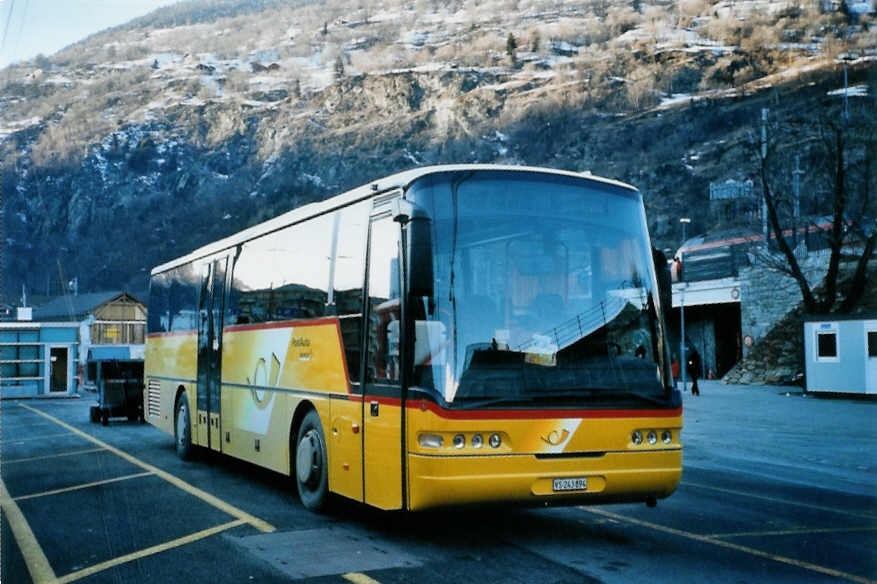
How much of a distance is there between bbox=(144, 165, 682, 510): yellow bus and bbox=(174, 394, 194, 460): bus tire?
5701 millimetres

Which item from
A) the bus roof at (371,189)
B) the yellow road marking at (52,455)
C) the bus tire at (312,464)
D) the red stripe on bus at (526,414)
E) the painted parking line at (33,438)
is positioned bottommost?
the painted parking line at (33,438)

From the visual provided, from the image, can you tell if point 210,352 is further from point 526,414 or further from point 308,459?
point 526,414

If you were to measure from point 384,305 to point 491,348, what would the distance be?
114cm

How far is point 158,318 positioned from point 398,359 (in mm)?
11280

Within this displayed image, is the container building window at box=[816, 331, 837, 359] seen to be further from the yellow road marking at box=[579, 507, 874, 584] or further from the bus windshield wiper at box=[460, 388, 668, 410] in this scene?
the bus windshield wiper at box=[460, 388, 668, 410]

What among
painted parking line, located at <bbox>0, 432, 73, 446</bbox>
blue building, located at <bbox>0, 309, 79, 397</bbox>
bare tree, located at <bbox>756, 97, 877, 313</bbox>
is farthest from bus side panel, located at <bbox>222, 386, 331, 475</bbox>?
blue building, located at <bbox>0, 309, 79, 397</bbox>

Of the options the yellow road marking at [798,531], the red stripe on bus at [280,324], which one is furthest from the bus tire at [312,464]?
the yellow road marking at [798,531]

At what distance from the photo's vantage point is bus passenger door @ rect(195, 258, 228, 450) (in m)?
12.9

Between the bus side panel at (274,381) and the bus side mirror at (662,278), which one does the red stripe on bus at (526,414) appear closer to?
the bus side mirror at (662,278)

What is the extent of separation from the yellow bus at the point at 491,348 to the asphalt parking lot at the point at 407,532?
48cm

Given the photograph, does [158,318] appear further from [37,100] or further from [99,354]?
[37,100]

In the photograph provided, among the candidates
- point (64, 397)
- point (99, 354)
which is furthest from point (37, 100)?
point (64, 397)

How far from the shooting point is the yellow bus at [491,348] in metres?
7.13

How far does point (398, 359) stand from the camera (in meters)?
7.46
